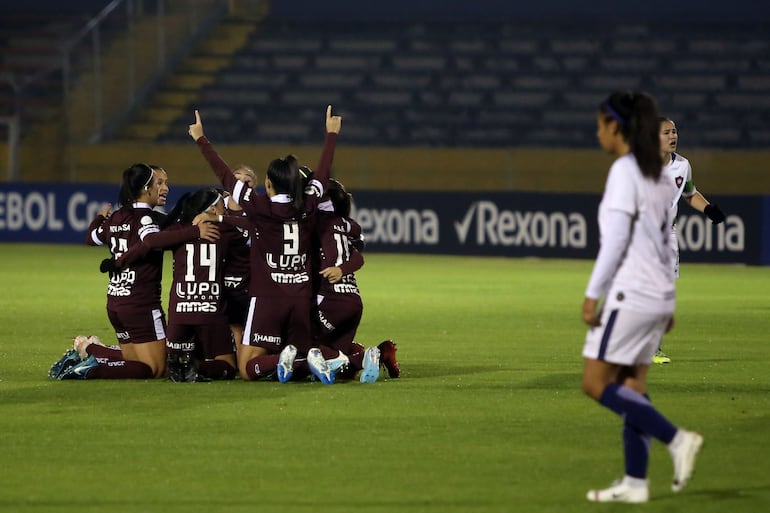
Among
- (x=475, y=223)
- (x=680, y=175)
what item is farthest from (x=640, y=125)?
(x=475, y=223)

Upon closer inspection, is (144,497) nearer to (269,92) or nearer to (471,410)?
(471,410)

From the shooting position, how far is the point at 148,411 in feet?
32.0

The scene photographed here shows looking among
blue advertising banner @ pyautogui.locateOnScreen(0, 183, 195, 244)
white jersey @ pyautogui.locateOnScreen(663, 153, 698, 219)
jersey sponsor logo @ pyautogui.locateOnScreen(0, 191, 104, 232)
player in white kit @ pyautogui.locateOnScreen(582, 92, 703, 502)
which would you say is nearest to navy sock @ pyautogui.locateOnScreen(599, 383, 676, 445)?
player in white kit @ pyautogui.locateOnScreen(582, 92, 703, 502)

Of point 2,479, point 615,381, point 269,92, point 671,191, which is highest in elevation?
point 269,92

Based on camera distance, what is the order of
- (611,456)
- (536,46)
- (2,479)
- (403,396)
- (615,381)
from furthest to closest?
(536,46) < (403,396) < (611,456) < (2,479) < (615,381)

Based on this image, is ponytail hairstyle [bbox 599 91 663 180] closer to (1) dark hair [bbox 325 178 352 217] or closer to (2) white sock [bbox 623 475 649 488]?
(2) white sock [bbox 623 475 649 488]

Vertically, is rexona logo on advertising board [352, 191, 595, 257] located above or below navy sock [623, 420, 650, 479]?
above

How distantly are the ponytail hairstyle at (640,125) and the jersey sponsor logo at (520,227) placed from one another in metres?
18.3

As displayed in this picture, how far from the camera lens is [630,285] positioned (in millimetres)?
6840

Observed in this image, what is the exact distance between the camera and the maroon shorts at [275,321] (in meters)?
11.0

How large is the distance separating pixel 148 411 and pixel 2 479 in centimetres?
221

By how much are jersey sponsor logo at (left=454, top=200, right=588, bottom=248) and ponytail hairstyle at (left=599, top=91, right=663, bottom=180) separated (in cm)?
1833

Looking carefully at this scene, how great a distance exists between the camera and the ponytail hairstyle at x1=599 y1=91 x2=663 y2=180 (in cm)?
686

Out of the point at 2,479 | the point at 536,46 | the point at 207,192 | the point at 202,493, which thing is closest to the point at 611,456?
the point at 202,493
